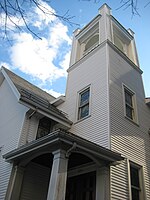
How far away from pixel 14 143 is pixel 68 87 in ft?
16.4

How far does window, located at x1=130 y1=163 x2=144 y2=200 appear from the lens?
771cm

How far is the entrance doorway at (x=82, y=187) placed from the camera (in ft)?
25.4

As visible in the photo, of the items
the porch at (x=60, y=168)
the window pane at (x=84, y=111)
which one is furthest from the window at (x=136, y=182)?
the window pane at (x=84, y=111)

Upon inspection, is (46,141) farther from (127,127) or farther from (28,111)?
(127,127)

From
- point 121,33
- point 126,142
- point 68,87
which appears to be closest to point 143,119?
point 126,142

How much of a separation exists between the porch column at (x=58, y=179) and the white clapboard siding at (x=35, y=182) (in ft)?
8.91

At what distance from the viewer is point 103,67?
10633mm

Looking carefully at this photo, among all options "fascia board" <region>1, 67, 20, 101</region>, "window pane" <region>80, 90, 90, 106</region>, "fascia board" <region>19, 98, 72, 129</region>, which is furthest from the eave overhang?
"window pane" <region>80, 90, 90, 106</region>

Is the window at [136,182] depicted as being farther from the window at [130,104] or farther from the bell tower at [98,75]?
the window at [130,104]

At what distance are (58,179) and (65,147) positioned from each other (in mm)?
892

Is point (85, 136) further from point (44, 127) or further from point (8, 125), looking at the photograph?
point (8, 125)

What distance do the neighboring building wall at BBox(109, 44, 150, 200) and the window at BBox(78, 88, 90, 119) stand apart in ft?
4.70

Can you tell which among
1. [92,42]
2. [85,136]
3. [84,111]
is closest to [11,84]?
[84,111]

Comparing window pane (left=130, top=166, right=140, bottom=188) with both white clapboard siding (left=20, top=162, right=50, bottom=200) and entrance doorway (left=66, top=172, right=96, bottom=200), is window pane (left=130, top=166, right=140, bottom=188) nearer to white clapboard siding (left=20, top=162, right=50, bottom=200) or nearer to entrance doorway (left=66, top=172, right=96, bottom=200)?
entrance doorway (left=66, top=172, right=96, bottom=200)
